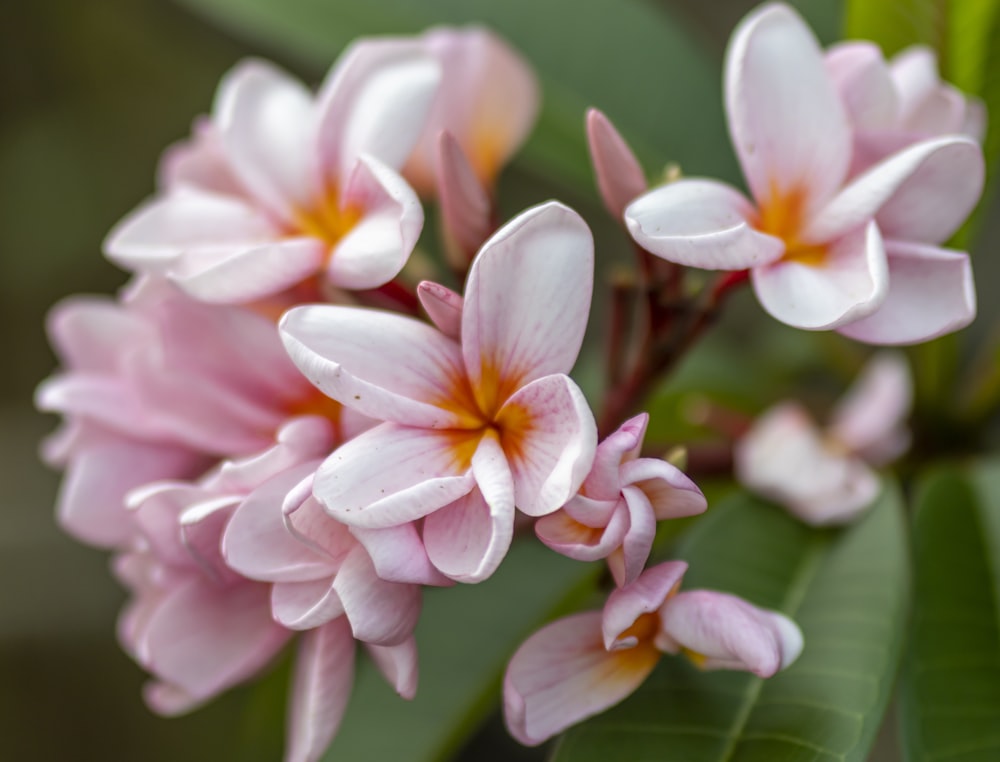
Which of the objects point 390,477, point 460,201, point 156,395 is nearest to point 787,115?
point 460,201

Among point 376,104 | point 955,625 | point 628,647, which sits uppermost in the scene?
point 376,104

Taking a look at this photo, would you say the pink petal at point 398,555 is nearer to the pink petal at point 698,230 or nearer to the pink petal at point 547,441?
the pink petal at point 547,441

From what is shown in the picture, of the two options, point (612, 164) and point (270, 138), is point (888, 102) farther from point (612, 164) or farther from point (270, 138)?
point (270, 138)

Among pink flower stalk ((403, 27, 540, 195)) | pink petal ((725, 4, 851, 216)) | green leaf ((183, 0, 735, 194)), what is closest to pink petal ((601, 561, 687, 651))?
pink petal ((725, 4, 851, 216))

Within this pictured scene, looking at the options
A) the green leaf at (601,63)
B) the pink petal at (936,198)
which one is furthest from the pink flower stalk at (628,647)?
the green leaf at (601,63)

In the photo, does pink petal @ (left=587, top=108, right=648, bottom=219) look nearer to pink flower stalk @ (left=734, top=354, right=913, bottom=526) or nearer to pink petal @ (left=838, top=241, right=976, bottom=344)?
pink petal @ (left=838, top=241, right=976, bottom=344)

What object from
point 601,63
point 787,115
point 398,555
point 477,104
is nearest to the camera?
point 398,555

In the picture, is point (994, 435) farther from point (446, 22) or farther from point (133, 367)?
point (133, 367)
